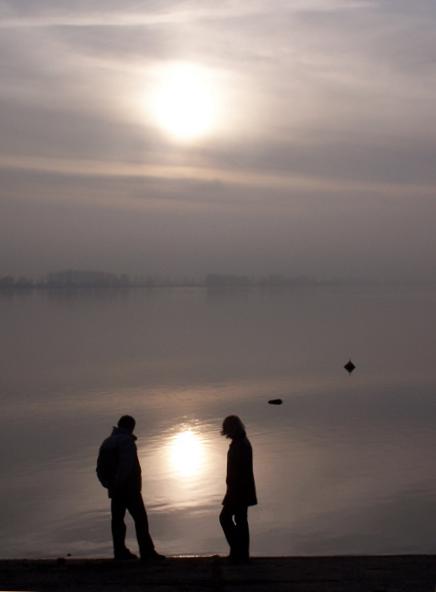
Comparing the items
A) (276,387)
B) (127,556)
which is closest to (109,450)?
(127,556)

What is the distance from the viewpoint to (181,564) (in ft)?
31.8

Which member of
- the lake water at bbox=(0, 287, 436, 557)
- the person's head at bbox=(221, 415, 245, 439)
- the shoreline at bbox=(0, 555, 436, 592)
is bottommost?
the shoreline at bbox=(0, 555, 436, 592)

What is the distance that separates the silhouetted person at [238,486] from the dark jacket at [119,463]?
114 cm

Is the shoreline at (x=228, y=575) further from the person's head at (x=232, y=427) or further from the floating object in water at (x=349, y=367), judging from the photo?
the floating object in water at (x=349, y=367)

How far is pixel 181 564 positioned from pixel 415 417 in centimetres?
2745

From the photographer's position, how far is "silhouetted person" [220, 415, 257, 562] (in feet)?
33.3

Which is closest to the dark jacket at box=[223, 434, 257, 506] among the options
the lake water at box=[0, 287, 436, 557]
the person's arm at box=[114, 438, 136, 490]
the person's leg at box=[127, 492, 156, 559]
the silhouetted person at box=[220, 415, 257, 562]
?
the silhouetted person at box=[220, 415, 257, 562]

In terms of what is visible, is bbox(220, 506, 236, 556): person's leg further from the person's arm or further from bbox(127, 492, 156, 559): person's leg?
the person's arm

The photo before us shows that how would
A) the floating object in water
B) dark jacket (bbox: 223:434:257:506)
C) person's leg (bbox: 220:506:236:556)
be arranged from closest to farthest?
1. dark jacket (bbox: 223:434:257:506)
2. person's leg (bbox: 220:506:236:556)
3. the floating object in water

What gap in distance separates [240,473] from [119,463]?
146 cm

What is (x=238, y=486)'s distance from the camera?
1034 cm

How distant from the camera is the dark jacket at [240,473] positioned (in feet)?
33.6

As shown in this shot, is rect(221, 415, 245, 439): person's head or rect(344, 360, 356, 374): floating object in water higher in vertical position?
rect(344, 360, 356, 374): floating object in water

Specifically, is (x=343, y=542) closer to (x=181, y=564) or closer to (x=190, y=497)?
(x=190, y=497)
